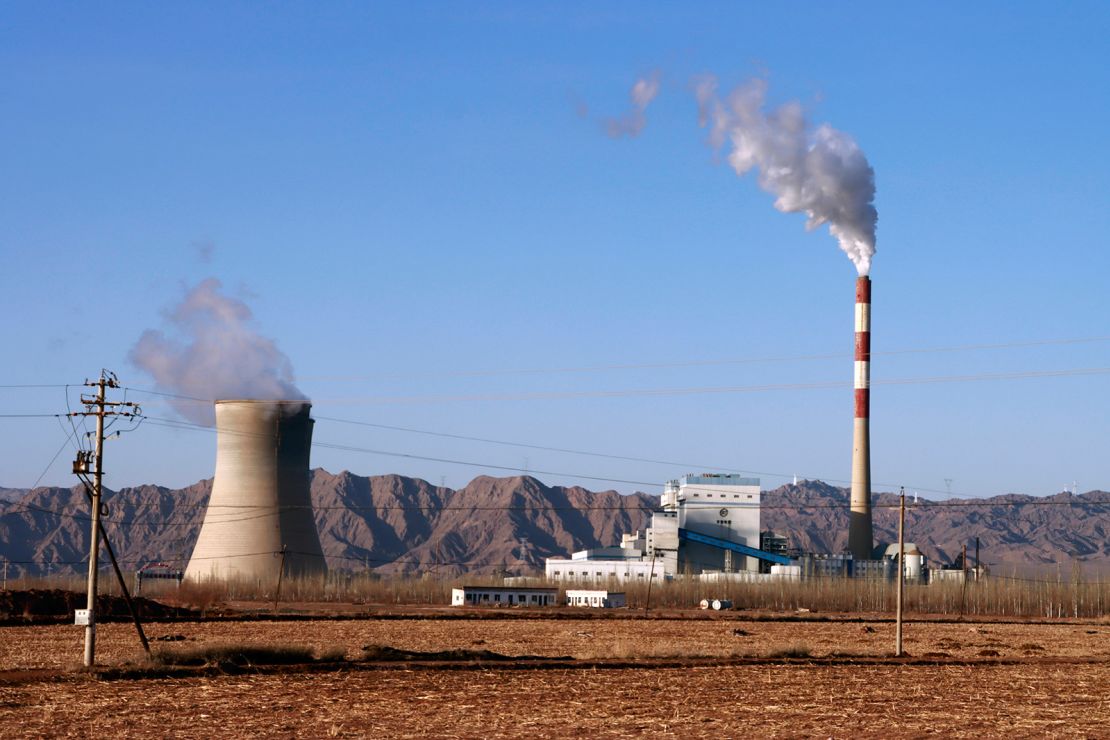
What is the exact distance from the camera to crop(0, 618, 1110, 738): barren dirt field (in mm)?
15992

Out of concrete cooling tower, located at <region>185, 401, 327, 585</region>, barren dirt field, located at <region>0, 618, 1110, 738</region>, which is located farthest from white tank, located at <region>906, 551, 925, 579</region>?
barren dirt field, located at <region>0, 618, 1110, 738</region>

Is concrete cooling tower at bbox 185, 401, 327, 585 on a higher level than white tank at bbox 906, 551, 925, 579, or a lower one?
higher

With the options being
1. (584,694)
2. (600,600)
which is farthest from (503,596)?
(584,694)

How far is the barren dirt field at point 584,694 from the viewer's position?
52.5 feet

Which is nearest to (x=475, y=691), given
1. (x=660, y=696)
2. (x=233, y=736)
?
(x=660, y=696)

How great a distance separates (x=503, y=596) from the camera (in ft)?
229

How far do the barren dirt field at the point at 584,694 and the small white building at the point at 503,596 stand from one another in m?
35.3

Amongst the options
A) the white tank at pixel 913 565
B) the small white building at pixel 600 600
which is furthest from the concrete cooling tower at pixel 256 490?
the white tank at pixel 913 565

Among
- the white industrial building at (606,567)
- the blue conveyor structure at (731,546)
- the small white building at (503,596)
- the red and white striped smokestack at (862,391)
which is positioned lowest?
the small white building at (503,596)

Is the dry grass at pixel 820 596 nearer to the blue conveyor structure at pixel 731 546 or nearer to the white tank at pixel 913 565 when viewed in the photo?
the white tank at pixel 913 565

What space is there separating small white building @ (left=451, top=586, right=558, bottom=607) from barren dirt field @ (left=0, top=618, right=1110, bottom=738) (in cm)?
3526

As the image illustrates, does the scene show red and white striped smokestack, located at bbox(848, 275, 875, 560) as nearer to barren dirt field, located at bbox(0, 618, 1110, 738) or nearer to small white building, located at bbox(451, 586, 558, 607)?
small white building, located at bbox(451, 586, 558, 607)

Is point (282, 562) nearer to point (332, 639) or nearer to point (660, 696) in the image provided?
point (332, 639)

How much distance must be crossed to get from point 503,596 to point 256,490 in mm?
19875
